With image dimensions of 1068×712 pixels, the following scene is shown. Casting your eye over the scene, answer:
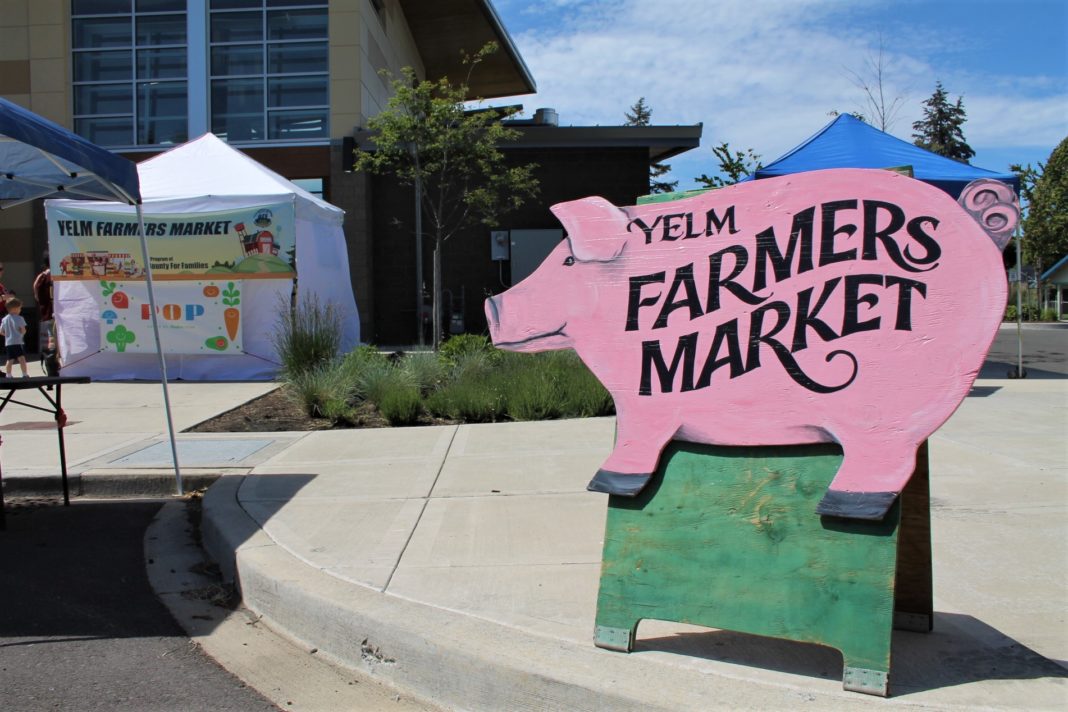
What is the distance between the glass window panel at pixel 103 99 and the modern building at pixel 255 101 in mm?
35

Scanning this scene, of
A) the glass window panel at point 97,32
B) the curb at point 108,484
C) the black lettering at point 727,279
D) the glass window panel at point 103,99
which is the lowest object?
the curb at point 108,484

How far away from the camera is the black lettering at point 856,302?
9.87 feet

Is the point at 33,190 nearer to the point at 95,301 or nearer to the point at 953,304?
the point at 95,301

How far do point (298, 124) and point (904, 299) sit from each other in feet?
64.3

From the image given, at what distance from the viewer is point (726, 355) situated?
3.25 m

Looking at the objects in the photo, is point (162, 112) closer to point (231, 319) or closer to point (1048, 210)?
point (231, 319)

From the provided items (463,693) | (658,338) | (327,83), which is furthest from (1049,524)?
(327,83)

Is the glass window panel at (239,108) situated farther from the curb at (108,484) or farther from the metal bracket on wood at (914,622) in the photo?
the metal bracket on wood at (914,622)

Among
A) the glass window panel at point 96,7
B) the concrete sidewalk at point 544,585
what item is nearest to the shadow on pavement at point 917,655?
the concrete sidewalk at point 544,585

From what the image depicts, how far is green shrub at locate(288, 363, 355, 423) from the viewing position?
30.4ft

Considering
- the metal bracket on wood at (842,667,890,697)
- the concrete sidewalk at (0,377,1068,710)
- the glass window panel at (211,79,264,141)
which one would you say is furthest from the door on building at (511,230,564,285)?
the metal bracket on wood at (842,667,890,697)

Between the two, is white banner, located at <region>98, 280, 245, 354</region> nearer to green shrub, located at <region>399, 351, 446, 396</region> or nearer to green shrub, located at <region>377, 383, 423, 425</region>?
green shrub, located at <region>399, 351, 446, 396</region>

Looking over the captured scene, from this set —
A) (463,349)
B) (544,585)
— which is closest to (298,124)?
(463,349)

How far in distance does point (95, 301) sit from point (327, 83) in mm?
9190
